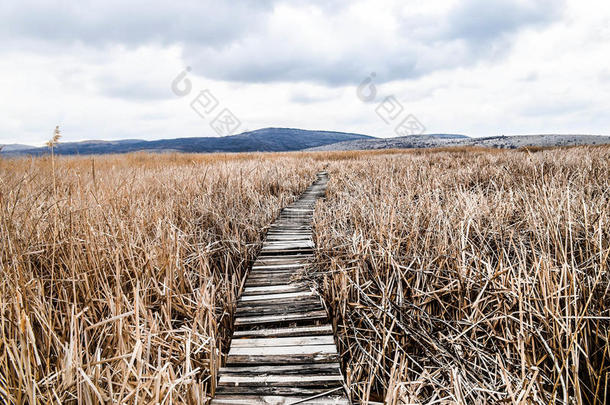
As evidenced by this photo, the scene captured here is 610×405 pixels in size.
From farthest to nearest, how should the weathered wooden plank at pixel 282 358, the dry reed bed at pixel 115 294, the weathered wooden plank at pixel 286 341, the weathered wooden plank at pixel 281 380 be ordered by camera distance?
the weathered wooden plank at pixel 286 341 < the weathered wooden plank at pixel 282 358 < the weathered wooden plank at pixel 281 380 < the dry reed bed at pixel 115 294

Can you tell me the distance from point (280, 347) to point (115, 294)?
1.23 metres

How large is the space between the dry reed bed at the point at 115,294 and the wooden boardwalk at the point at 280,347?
0.47ft

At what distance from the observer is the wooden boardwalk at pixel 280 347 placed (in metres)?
1.32

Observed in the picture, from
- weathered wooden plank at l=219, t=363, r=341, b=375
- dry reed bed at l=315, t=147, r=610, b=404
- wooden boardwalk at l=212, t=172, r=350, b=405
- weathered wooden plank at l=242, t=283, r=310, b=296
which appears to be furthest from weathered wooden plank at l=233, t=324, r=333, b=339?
weathered wooden plank at l=242, t=283, r=310, b=296

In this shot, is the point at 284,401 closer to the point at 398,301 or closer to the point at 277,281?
the point at 398,301

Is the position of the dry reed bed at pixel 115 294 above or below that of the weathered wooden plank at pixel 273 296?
above

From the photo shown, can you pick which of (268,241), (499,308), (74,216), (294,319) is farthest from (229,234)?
(499,308)

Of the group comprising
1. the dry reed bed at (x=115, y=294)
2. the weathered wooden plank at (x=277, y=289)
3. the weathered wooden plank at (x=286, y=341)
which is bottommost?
the weathered wooden plank at (x=286, y=341)

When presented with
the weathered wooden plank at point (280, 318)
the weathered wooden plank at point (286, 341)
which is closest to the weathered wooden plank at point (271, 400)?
the weathered wooden plank at point (286, 341)

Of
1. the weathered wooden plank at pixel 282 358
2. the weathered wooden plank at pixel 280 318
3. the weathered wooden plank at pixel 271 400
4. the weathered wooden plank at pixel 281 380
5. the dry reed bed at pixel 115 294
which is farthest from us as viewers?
the weathered wooden plank at pixel 280 318

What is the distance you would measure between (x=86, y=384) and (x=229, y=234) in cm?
229

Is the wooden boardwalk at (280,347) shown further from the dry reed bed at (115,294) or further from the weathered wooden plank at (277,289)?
the dry reed bed at (115,294)

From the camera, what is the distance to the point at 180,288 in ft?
7.02

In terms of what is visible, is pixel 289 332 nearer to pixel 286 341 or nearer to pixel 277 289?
pixel 286 341
